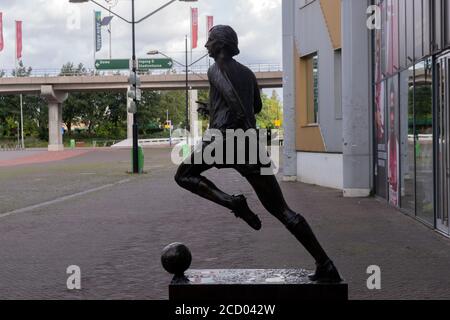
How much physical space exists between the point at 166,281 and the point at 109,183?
15.8 metres

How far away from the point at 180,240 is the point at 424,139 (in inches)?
170

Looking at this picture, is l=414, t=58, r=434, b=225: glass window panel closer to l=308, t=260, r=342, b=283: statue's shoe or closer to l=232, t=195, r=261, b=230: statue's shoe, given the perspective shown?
l=308, t=260, r=342, b=283: statue's shoe

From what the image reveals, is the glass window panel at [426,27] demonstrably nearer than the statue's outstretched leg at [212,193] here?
No

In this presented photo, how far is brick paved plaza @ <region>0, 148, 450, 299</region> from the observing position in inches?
268

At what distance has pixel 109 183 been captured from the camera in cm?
2248

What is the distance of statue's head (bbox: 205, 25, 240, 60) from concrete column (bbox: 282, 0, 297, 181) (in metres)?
16.0

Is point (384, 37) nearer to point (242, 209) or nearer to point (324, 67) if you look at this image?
point (324, 67)

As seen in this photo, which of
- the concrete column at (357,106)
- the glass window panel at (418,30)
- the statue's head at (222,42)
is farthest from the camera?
the concrete column at (357,106)

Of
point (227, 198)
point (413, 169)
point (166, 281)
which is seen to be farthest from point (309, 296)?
point (413, 169)

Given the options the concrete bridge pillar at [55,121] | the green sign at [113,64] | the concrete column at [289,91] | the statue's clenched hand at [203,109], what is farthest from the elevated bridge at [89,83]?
the statue's clenched hand at [203,109]

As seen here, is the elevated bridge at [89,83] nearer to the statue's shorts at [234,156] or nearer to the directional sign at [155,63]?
the directional sign at [155,63]

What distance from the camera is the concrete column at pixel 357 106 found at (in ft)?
52.7

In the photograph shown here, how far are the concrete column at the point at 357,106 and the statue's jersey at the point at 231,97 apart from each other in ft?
35.7

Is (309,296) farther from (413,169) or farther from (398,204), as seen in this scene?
(398,204)
